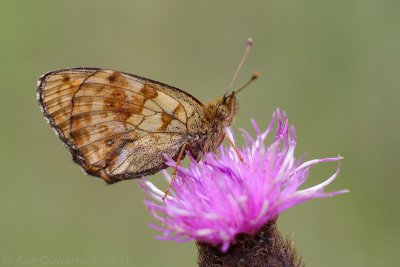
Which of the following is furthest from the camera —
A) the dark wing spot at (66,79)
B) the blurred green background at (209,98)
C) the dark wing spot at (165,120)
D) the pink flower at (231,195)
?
the blurred green background at (209,98)

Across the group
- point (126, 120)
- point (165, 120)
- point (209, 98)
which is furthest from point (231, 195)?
point (209, 98)

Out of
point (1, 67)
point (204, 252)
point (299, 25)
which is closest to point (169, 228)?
point (204, 252)

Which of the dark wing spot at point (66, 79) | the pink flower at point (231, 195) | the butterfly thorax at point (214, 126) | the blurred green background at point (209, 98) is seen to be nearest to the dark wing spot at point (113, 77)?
the dark wing spot at point (66, 79)

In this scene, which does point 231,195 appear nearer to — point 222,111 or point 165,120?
point 222,111

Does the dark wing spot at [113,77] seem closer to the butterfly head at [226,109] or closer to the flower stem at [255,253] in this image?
the butterfly head at [226,109]

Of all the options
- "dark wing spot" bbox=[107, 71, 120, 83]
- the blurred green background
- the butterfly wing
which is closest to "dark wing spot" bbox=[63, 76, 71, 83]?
the butterfly wing

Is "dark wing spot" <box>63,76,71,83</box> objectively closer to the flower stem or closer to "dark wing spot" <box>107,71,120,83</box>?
"dark wing spot" <box>107,71,120,83</box>
